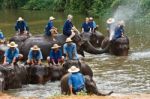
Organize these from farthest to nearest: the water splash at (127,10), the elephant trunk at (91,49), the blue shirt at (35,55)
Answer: the water splash at (127,10), the elephant trunk at (91,49), the blue shirt at (35,55)

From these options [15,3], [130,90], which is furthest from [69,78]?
[15,3]

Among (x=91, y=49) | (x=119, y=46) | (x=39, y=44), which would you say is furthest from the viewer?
(x=119, y=46)

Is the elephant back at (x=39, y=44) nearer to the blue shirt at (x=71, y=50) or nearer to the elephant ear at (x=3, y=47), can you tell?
the elephant ear at (x=3, y=47)

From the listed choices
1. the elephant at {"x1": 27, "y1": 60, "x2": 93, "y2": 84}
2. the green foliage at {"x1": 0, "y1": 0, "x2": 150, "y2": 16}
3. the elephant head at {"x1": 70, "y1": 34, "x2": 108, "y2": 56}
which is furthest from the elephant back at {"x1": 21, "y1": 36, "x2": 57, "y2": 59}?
the green foliage at {"x1": 0, "y1": 0, "x2": 150, "y2": 16}

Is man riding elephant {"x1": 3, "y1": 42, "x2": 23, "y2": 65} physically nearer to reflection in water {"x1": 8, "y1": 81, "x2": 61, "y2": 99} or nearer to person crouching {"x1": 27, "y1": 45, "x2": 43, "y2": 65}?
person crouching {"x1": 27, "y1": 45, "x2": 43, "y2": 65}

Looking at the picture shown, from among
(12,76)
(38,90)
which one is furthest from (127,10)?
(38,90)

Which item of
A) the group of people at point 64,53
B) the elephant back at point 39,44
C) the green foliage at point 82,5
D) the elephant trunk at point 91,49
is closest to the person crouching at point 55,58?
the group of people at point 64,53

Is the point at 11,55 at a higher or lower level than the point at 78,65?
higher

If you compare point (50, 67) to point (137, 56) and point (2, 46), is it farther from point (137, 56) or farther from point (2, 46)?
point (137, 56)

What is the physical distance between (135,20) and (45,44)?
2010 centimetres

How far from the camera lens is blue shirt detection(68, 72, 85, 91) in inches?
492

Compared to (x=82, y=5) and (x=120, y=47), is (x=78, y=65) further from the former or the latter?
(x=82, y=5)

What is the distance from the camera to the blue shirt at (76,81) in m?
12.5

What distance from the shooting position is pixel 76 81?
41.2 ft
